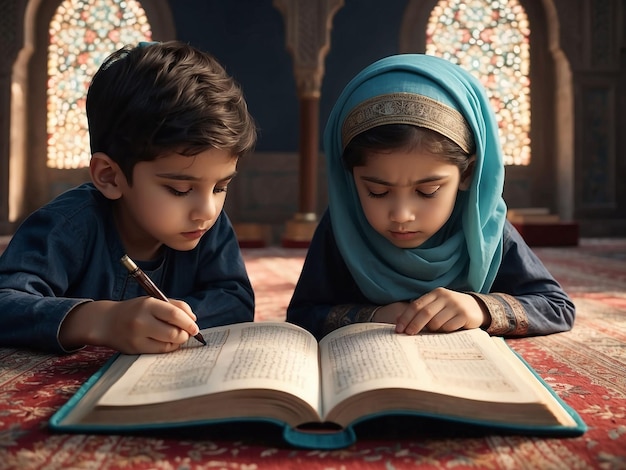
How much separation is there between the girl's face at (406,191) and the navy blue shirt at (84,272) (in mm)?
435

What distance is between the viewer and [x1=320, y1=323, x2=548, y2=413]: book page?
0.93 m

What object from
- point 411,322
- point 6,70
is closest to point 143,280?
point 411,322

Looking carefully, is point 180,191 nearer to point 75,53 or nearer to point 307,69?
point 307,69

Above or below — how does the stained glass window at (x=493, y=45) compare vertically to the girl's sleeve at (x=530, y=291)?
above

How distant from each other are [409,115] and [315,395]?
70cm

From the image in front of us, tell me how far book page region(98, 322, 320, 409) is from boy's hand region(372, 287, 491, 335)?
0.19m

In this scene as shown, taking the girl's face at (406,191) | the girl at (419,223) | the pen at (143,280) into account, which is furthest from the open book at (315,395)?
the girl's face at (406,191)

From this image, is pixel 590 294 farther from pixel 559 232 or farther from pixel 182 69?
pixel 559 232

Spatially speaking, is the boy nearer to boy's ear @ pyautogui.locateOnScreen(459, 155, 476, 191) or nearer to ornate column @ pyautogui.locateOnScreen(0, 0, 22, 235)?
boy's ear @ pyautogui.locateOnScreen(459, 155, 476, 191)

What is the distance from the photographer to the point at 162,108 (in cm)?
139

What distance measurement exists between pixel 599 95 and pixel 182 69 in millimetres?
7777

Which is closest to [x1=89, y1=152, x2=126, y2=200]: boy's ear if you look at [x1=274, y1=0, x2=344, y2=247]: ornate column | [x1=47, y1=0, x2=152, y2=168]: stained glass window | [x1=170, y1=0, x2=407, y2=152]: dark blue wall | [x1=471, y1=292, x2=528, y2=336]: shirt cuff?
[x1=471, y1=292, x2=528, y2=336]: shirt cuff

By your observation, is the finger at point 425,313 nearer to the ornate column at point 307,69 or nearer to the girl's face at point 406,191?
the girl's face at point 406,191

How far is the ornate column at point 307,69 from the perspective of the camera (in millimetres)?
7152
